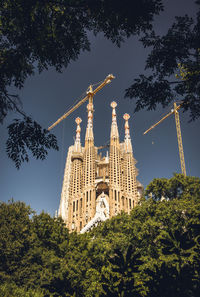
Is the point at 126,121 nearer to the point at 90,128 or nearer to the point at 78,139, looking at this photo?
the point at 90,128

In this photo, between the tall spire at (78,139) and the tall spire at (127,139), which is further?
the tall spire at (78,139)

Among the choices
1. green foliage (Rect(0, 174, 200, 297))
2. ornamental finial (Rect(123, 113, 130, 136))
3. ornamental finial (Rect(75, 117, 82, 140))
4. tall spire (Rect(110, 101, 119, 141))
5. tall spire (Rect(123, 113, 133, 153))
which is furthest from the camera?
ornamental finial (Rect(123, 113, 130, 136))

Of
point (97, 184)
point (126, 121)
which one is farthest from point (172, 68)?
point (126, 121)

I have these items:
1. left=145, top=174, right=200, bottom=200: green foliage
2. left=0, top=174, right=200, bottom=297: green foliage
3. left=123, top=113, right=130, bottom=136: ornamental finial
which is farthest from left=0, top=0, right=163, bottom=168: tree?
left=123, top=113, right=130, bottom=136: ornamental finial

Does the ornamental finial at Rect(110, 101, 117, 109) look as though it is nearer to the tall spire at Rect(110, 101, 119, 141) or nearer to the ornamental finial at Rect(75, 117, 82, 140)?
the tall spire at Rect(110, 101, 119, 141)

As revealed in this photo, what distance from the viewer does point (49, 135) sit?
8.04m

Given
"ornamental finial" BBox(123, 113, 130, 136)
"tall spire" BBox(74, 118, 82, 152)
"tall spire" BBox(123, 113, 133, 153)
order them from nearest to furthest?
"tall spire" BBox(123, 113, 133, 153), "tall spire" BBox(74, 118, 82, 152), "ornamental finial" BBox(123, 113, 130, 136)

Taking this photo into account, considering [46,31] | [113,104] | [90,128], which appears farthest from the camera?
[113,104]

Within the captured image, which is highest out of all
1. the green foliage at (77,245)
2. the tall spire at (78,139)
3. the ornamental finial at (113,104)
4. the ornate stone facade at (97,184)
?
the ornamental finial at (113,104)

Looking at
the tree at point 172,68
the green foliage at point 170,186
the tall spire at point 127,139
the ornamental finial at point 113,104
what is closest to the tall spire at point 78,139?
the ornamental finial at point 113,104

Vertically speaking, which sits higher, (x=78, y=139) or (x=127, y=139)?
(x=127, y=139)

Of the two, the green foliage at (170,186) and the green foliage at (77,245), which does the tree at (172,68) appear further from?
the green foliage at (170,186)

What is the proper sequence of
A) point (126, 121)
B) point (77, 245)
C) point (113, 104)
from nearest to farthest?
point (77, 245) < point (113, 104) < point (126, 121)

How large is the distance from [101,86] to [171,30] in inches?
2984
